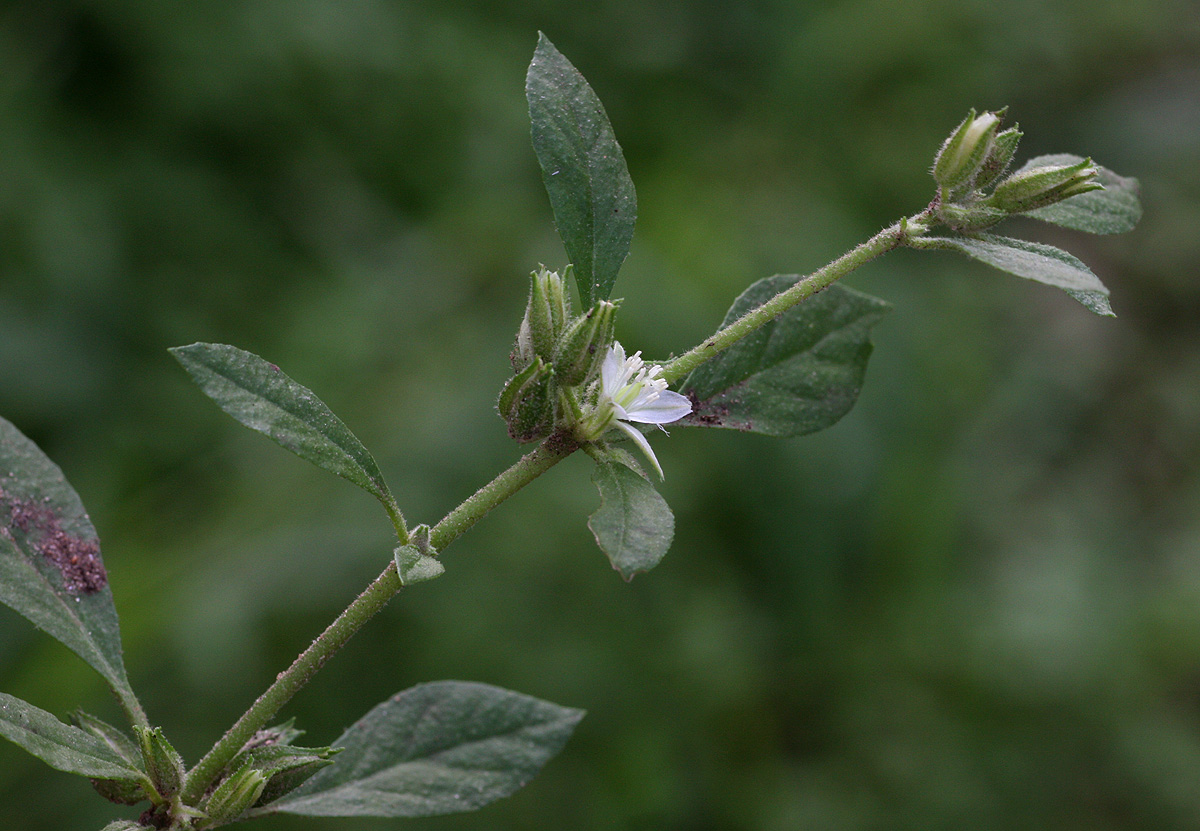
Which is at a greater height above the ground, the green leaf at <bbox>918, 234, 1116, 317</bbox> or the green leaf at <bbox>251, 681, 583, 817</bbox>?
the green leaf at <bbox>918, 234, 1116, 317</bbox>

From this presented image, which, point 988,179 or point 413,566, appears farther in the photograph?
point 988,179

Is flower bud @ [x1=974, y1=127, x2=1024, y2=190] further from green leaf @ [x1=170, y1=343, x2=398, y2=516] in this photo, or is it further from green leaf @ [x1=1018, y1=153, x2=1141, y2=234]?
green leaf @ [x1=170, y1=343, x2=398, y2=516]

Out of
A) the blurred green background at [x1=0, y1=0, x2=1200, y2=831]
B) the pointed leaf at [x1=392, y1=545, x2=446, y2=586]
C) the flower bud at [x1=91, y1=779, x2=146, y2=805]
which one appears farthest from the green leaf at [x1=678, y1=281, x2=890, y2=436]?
the blurred green background at [x1=0, y1=0, x2=1200, y2=831]

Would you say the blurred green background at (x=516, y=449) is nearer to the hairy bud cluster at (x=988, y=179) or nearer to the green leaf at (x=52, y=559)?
the green leaf at (x=52, y=559)

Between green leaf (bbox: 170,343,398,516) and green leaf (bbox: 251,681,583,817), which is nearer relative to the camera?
green leaf (bbox: 170,343,398,516)

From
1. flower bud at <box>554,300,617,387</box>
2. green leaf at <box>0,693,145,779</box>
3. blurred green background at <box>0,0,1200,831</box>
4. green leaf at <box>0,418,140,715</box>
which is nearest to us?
green leaf at <box>0,693,145,779</box>

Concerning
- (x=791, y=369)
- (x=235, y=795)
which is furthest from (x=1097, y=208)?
(x=235, y=795)

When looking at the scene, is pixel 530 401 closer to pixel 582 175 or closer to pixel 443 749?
pixel 582 175

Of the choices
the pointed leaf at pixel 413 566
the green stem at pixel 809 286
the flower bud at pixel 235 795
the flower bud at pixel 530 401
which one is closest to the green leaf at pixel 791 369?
the green stem at pixel 809 286
